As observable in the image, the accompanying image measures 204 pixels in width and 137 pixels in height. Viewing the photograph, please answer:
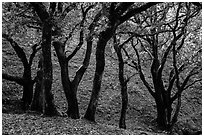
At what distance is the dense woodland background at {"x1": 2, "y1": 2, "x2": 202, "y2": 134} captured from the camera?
1015cm

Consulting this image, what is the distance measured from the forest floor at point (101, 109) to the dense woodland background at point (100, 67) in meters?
0.03

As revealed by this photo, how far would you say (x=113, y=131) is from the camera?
9.67m

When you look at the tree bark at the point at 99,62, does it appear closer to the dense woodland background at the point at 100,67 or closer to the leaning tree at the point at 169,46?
the dense woodland background at the point at 100,67

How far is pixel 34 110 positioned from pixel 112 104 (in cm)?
742

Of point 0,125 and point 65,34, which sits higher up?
point 65,34

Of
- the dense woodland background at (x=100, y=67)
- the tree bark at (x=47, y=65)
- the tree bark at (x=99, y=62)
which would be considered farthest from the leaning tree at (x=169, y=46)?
the tree bark at (x=47, y=65)

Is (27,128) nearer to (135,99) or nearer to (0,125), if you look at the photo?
(0,125)

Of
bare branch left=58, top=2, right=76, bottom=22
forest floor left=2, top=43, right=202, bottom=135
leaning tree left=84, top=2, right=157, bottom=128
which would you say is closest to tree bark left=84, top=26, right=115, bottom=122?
leaning tree left=84, top=2, right=157, bottom=128

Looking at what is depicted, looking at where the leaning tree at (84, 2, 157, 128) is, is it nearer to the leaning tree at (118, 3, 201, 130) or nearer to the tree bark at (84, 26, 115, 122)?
the tree bark at (84, 26, 115, 122)

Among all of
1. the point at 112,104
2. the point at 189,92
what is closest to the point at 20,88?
the point at 112,104

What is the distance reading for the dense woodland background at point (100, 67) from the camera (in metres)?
10.1

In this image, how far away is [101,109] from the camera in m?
18.6

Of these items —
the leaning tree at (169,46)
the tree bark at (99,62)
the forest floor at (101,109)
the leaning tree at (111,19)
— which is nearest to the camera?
the forest floor at (101,109)

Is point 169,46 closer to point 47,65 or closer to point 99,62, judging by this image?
point 99,62
